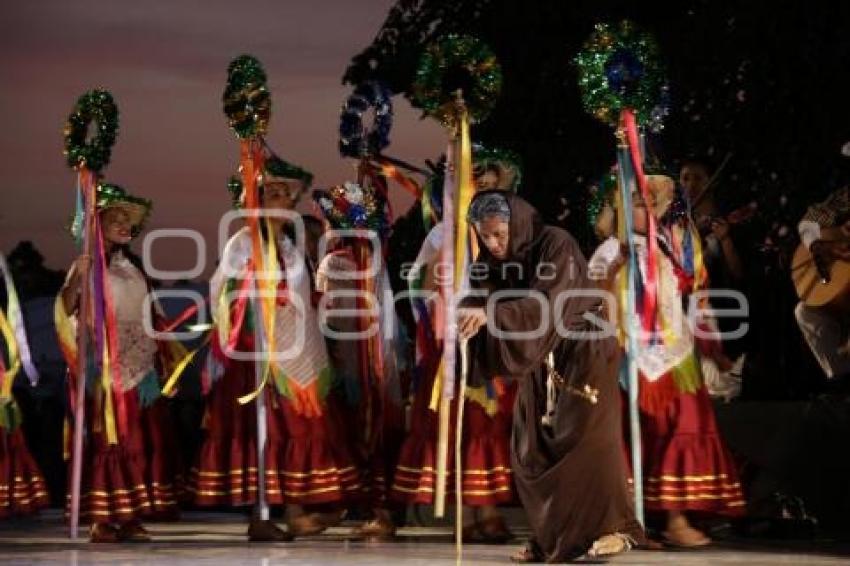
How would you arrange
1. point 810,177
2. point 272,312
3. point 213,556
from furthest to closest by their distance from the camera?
point 810,177 < point 272,312 < point 213,556

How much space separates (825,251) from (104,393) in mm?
3529

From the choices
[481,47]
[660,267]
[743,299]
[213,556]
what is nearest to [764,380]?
[743,299]

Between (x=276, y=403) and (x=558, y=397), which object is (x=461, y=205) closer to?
(x=558, y=397)

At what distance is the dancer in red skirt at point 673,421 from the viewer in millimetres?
9305

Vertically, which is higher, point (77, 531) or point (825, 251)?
point (825, 251)

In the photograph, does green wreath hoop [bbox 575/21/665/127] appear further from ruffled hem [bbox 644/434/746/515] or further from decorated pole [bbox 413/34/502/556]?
ruffled hem [bbox 644/434/746/515]

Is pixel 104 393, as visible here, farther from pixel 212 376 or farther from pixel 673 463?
pixel 673 463

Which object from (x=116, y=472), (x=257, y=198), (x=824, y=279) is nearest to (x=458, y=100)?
(x=257, y=198)

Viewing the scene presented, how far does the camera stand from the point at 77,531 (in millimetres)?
10375

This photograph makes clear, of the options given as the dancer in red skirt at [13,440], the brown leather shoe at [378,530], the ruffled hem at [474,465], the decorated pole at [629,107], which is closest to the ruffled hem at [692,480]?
the decorated pole at [629,107]

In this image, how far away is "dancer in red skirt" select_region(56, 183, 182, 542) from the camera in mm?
9984

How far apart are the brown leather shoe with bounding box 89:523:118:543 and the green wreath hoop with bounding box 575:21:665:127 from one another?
308 cm

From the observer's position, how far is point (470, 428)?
9602mm

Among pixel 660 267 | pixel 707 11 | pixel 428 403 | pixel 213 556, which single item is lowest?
pixel 213 556
